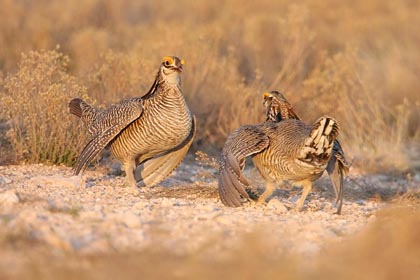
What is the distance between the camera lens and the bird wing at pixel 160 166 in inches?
400

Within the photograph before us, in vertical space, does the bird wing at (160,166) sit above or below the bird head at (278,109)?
below

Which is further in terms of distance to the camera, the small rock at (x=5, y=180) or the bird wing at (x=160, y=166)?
the bird wing at (x=160, y=166)

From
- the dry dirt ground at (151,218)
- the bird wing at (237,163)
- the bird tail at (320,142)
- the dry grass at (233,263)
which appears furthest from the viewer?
the bird wing at (237,163)

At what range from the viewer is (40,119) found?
35.7 feet

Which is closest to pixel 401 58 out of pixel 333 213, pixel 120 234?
pixel 333 213

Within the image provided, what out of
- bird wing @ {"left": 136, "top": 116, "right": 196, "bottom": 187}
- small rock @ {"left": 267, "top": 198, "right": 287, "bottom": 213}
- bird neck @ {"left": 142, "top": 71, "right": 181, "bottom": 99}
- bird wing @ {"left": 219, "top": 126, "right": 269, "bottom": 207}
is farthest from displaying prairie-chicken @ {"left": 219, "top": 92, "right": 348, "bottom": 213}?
bird wing @ {"left": 136, "top": 116, "right": 196, "bottom": 187}

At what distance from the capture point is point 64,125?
35.4 ft

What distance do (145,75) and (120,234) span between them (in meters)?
7.18

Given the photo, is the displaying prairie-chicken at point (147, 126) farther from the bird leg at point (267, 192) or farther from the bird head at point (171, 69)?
the bird leg at point (267, 192)

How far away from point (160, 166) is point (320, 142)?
10.00 ft

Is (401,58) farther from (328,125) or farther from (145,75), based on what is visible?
(328,125)

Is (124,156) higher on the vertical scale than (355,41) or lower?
lower

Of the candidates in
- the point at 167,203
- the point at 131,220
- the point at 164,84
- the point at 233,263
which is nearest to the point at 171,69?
the point at 164,84

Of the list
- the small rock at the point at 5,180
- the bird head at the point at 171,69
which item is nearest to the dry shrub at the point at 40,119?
the small rock at the point at 5,180
